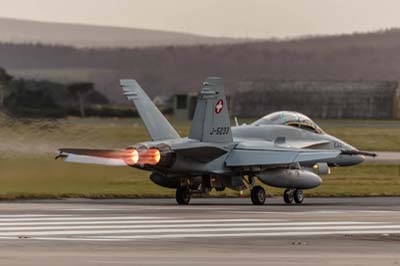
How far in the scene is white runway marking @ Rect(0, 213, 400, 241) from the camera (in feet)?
77.1

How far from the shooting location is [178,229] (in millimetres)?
24984

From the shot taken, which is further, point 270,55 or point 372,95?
point 372,95

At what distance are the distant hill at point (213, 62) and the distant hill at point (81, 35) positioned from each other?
0.34 m

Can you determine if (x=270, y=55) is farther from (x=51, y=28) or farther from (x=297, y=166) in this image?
(x=297, y=166)

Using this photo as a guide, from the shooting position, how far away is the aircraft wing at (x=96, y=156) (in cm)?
3170

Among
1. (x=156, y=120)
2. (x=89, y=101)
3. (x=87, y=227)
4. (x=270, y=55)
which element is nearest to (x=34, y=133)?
(x=156, y=120)

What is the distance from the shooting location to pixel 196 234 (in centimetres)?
2394

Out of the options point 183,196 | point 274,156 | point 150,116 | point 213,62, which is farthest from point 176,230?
point 213,62

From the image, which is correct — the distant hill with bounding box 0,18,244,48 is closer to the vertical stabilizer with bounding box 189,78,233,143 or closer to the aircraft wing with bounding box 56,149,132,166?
the vertical stabilizer with bounding box 189,78,233,143

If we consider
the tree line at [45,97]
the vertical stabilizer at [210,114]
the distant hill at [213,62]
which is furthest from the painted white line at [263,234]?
the distant hill at [213,62]

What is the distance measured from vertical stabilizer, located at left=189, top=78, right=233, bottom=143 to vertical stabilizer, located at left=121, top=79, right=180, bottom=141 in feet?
4.83

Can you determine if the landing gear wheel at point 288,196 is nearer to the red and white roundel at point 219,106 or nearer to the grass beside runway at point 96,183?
the red and white roundel at point 219,106

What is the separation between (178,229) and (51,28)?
82.3 feet

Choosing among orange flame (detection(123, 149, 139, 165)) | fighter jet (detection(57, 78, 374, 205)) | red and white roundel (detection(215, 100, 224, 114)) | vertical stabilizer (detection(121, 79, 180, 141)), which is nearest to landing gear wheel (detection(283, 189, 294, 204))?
fighter jet (detection(57, 78, 374, 205))
